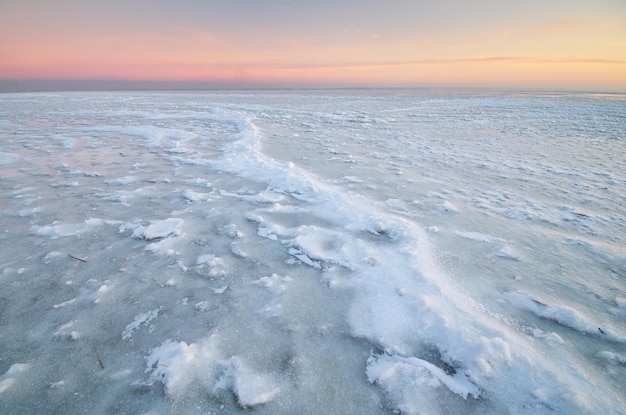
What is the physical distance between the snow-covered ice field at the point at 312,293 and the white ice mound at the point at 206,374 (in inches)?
0.4

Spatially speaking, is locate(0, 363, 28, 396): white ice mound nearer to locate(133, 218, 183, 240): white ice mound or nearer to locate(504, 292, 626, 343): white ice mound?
locate(133, 218, 183, 240): white ice mound

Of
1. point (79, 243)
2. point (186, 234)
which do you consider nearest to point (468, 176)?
point (186, 234)

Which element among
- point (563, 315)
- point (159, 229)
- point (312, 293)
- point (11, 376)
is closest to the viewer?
point (11, 376)

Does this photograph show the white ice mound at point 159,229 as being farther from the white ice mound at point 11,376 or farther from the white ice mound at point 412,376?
the white ice mound at point 412,376

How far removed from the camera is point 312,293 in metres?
2.60

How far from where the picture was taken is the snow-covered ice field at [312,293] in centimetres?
178

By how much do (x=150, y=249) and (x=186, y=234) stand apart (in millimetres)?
429

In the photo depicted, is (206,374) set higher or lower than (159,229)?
lower

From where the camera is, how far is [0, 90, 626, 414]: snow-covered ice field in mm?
1778

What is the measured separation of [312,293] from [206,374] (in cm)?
103

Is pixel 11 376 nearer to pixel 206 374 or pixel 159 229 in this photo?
pixel 206 374

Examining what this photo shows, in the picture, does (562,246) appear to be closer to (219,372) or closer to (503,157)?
(219,372)

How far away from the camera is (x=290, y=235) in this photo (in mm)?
3586

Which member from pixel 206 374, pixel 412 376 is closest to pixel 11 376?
pixel 206 374
